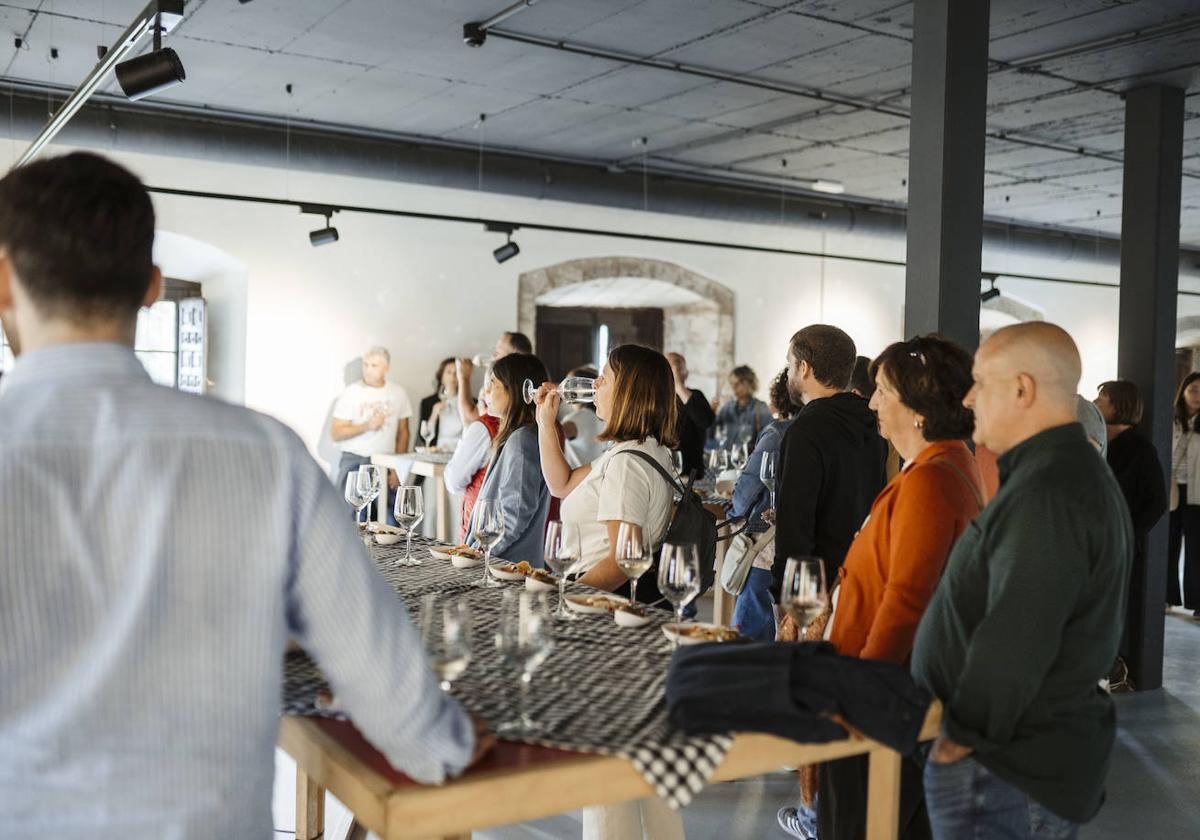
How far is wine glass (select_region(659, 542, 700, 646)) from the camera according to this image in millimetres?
2441

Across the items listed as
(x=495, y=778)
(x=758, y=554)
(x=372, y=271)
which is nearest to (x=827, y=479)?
(x=758, y=554)

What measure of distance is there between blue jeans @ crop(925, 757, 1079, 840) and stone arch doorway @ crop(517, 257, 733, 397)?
921 centimetres

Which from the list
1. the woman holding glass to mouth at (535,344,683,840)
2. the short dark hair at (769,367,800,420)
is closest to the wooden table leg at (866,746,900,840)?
Result: the woman holding glass to mouth at (535,344,683,840)

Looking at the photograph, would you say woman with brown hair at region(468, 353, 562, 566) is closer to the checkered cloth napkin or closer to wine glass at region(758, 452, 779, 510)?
wine glass at region(758, 452, 779, 510)

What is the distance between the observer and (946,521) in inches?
98.0

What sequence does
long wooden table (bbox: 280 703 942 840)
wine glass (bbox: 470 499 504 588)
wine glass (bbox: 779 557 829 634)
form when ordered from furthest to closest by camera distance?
wine glass (bbox: 470 499 504 588), wine glass (bbox: 779 557 829 634), long wooden table (bbox: 280 703 942 840)

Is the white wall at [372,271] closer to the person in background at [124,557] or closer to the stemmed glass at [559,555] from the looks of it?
the stemmed glass at [559,555]

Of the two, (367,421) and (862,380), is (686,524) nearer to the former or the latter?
(862,380)

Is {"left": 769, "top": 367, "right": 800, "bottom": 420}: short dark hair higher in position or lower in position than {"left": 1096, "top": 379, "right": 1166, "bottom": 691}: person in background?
higher

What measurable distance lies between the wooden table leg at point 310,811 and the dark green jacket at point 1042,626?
6.37ft

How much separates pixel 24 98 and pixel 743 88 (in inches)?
192

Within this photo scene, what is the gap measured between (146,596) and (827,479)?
8.40 ft

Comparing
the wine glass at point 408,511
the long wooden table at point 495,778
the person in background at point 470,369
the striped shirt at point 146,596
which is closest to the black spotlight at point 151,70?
the person in background at point 470,369

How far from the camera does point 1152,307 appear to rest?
242 inches
